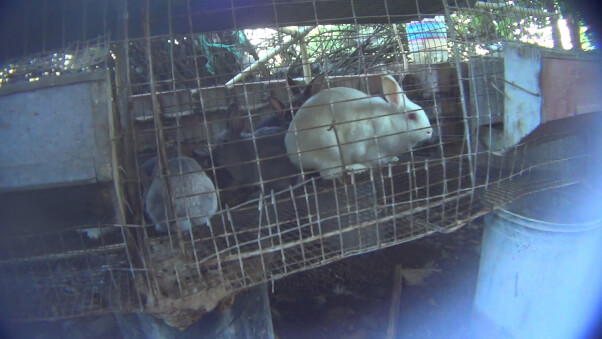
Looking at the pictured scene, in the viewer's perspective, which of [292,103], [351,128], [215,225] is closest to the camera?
[215,225]

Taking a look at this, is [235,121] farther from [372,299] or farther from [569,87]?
[569,87]

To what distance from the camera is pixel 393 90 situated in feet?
8.79

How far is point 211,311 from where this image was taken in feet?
5.85

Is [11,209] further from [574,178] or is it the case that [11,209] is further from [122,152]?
[574,178]

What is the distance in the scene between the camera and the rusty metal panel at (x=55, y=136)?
1449 millimetres

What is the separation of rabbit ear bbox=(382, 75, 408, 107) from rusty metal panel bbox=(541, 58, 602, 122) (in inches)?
34.1

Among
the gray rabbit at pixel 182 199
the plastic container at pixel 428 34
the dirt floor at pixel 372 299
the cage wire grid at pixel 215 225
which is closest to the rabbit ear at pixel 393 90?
the plastic container at pixel 428 34

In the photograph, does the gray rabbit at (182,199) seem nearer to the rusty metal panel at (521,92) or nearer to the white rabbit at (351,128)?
the white rabbit at (351,128)

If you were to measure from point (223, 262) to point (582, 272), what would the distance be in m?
1.86

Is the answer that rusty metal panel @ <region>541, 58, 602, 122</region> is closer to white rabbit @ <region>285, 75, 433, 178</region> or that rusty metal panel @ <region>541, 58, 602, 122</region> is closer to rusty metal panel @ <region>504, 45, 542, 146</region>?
rusty metal panel @ <region>504, 45, 542, 146</region>

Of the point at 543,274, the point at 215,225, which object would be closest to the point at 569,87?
the point at 543,274

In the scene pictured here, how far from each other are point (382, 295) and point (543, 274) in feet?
3.26

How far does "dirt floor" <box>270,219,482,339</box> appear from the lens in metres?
2.37

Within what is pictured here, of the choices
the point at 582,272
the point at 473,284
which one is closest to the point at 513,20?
the point at 582,272
